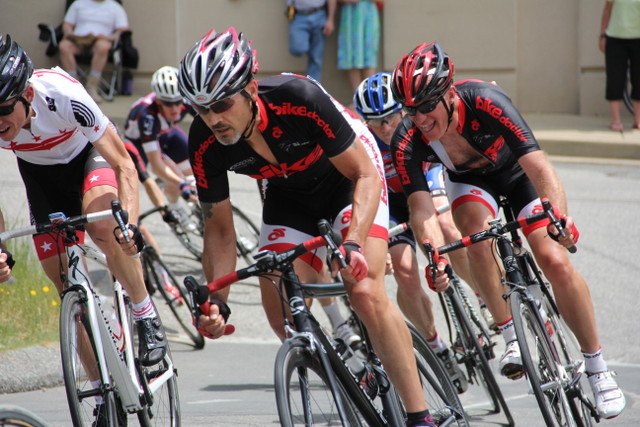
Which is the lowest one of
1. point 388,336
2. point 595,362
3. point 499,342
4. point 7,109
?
point 499,342

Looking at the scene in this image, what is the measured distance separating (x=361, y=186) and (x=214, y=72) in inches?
33.5

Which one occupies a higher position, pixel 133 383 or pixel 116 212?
pixel 116 212

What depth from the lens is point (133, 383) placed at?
182 inches

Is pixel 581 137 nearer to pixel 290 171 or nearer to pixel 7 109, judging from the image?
pixel 290 171

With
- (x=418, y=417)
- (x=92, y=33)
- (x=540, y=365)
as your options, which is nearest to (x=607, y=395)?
(x=540, y=365)

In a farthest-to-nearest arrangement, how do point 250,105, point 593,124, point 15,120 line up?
point 593,124 → point 15,120 → point 250,105

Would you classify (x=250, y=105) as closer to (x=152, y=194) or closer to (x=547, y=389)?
(x=547, y=389)

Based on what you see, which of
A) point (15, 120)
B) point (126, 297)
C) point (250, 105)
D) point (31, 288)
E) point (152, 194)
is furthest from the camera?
point (152, 194)

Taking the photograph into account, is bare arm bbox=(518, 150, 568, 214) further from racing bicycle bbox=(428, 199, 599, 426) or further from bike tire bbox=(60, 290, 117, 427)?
bike tire bbox=(60, 290, 117, 427)

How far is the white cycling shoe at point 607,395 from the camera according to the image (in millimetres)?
5152

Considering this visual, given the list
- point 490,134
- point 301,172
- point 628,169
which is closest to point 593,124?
point 628,169

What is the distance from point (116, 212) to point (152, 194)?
13.4 ft

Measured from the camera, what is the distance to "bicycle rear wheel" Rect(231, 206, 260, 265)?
9.35 m

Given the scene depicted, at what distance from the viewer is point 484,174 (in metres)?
5.85
